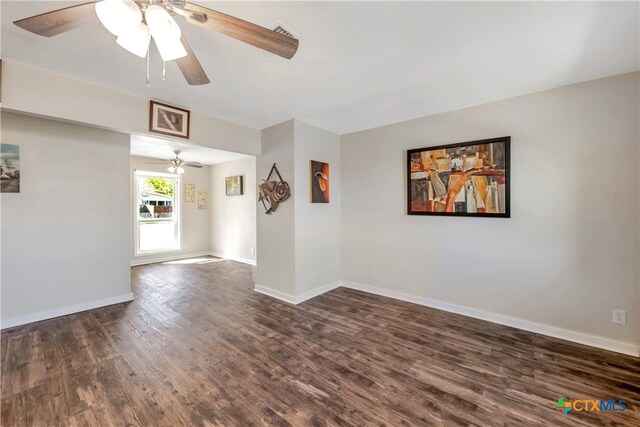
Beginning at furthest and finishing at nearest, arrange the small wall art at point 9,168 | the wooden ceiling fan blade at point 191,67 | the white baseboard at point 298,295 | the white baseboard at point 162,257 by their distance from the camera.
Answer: the white baseboard at point 162,257 < the white baseboard at point 298,295 < the small wall art at point 9,168 < the wooden ceiling fan blade at point 191,67

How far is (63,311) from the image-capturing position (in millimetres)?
3027

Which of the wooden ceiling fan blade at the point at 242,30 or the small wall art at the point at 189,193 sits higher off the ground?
the wooden ceiling fan blade at the point at 242,30

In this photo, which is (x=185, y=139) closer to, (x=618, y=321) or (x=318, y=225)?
(x=318, y=225)

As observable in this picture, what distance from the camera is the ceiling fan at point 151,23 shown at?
1.17 meters

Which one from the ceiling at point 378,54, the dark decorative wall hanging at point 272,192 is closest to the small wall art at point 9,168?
the ceiling at point 378,54

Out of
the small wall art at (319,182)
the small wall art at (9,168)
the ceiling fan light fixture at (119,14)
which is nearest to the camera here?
the ceiling fan light fixture at (119,14)

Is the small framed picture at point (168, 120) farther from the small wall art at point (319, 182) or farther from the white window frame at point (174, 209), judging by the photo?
the white window frame at point (174, 209)

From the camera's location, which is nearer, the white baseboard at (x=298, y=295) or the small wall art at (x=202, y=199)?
the white baseboard at (x=298, y=295)

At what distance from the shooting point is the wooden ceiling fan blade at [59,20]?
1.23m

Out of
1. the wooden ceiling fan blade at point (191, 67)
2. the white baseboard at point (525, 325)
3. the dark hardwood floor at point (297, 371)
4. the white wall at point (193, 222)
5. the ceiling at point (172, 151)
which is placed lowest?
the dark hardwood floor at point (297, 371)

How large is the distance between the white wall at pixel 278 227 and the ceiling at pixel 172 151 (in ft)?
2.90

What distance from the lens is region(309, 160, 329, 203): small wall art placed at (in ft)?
12.0

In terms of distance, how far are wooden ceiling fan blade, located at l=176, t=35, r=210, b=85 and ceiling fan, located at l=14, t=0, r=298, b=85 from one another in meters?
0.05

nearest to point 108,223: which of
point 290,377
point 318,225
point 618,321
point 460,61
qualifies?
point 318,225
